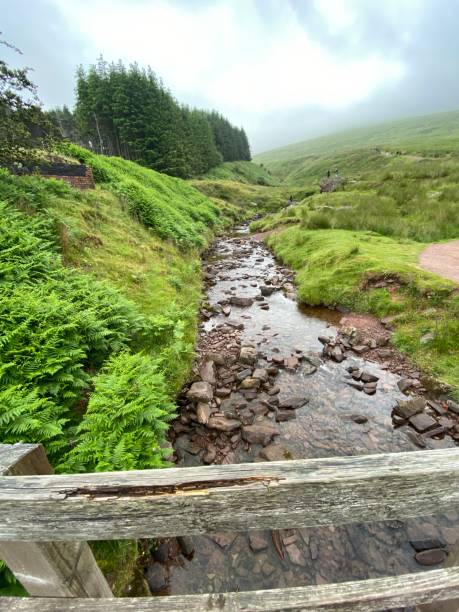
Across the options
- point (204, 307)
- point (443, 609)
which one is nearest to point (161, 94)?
point (204, 307)

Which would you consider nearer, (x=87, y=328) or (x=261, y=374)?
(x=87, y=328)

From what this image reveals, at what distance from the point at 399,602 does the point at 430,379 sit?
751 cm

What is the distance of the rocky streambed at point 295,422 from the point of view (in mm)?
4105

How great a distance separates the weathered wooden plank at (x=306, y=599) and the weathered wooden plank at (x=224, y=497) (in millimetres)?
495

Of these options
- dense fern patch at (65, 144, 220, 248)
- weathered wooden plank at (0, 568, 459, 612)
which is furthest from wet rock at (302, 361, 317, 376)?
dense fern patch at (65, 144, 220, 248)

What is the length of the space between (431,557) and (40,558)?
523 cm

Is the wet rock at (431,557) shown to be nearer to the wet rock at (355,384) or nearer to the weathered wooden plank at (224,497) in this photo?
the weathered wooden plank at (224,497)

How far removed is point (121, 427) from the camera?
4328 mm

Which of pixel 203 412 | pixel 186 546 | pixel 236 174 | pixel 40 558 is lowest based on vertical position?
pixel 186 546

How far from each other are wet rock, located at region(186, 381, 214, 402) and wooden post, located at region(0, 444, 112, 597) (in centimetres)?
476

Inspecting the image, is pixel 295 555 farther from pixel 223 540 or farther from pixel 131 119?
pixel 131 119

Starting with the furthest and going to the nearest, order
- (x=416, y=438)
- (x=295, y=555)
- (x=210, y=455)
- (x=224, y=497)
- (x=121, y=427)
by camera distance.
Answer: (x=416, y=438) → (x=210, y=455) → (x=121, y=427) → (x=295, y=555) → (x=224, y=497)

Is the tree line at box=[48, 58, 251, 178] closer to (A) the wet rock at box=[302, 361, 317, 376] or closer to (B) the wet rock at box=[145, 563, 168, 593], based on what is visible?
(A) the wet rock at box=[302, 361, 317, 376]

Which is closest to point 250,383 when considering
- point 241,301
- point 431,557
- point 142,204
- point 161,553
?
point 161,553
